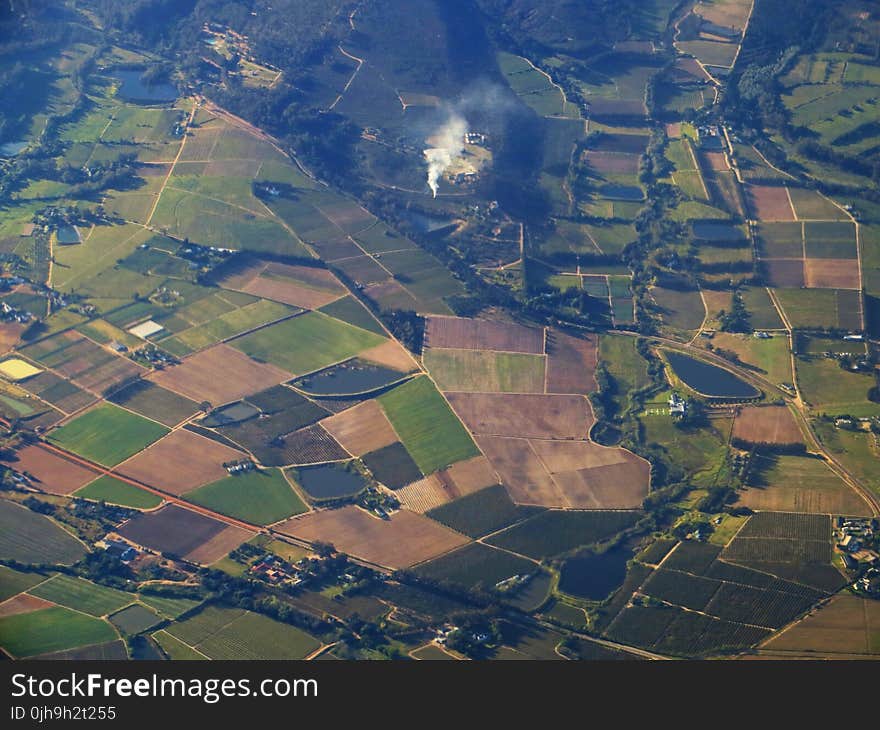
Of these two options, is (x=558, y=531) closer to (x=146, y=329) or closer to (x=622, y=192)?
(x=146, y=329)

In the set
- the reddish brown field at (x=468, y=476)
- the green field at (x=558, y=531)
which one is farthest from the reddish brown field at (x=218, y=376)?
the green field at (x=558, y=531)

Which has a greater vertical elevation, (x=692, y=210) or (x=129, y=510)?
(x=692, y=210)

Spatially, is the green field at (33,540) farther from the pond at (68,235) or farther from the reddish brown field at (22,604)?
the pond at (68,235)

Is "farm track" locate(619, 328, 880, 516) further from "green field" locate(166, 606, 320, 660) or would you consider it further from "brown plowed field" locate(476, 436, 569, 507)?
"green field" locate(166, 606, 320, 660)

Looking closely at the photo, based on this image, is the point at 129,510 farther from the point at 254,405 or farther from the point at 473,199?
the point at 473,199

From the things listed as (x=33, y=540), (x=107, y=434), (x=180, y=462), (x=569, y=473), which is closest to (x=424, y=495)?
(x=569, y=473)
